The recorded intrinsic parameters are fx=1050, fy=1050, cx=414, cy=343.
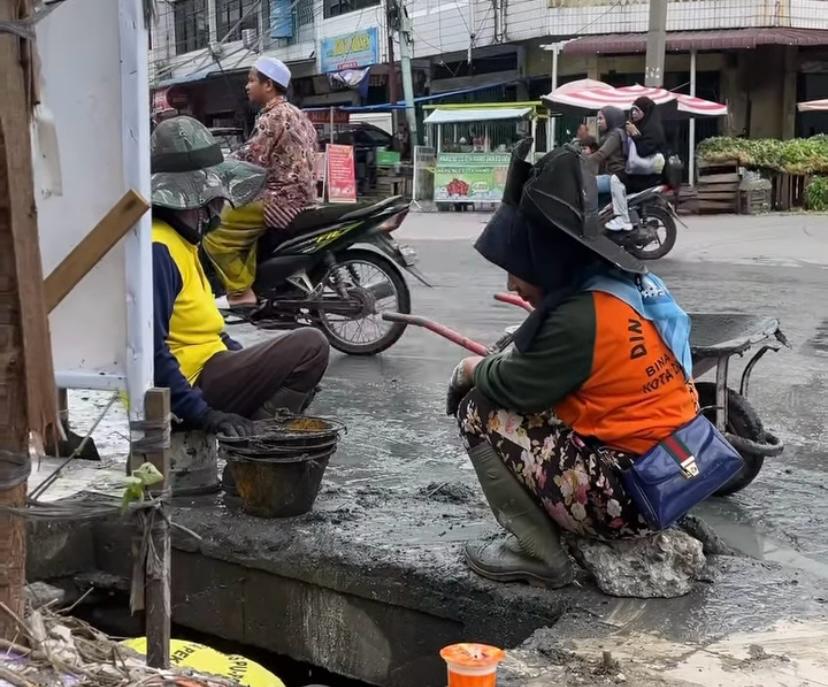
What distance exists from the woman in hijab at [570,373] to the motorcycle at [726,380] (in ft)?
2.75

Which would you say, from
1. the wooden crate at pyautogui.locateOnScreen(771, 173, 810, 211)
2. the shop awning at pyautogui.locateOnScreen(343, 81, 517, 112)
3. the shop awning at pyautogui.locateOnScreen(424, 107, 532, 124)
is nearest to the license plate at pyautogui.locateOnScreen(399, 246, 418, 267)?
the wooden crate at pyautogui.locateOnScreen(771, 173, 810, 211)

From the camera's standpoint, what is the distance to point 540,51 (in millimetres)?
23625

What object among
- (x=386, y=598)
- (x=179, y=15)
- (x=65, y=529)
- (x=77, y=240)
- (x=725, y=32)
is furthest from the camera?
(x=179, y=15)

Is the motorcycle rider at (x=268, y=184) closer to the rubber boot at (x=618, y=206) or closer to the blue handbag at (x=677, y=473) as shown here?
the blue handbag at (x=677, y=473)

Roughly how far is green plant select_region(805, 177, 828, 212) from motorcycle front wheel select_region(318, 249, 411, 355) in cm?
1415

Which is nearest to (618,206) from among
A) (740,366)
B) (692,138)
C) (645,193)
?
(645,193)

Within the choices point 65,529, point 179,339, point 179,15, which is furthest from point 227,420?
point 179,15

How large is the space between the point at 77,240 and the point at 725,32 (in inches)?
814

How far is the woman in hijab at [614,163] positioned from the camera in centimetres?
1061

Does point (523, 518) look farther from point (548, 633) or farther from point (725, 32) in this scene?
point (725, 32)

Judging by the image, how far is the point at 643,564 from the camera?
3.18 meters

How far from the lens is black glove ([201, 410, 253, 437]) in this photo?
12.5 feet

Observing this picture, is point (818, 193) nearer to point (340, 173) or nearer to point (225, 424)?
point (340, 173)

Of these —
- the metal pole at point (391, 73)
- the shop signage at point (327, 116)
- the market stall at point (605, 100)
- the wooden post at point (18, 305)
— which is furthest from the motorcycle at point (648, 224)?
the metal pole at point (391, 73)
